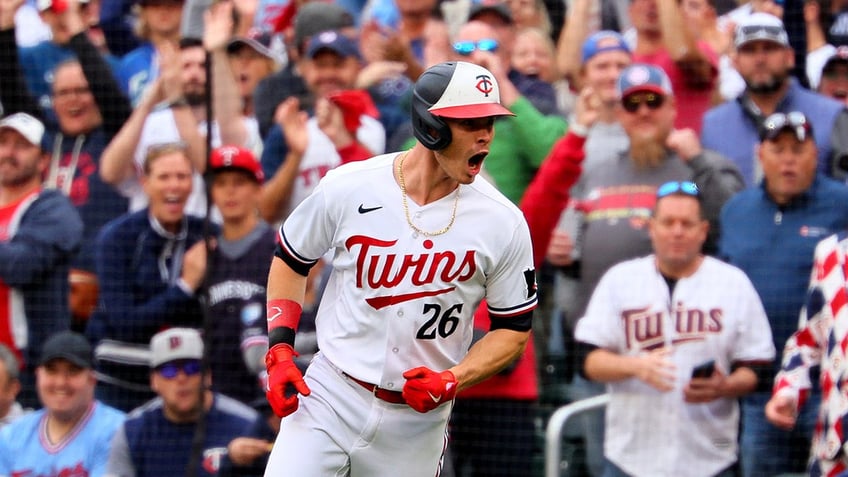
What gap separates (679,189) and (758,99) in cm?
101

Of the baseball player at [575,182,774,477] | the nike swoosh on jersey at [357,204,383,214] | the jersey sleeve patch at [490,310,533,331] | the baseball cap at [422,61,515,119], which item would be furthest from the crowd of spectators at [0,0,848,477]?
the baseball cap at [422,61,515,119]

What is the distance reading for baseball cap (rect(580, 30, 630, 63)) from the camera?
26.5ft

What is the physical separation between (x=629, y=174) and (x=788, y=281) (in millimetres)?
964

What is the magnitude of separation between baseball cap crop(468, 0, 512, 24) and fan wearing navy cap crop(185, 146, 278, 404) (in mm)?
1562

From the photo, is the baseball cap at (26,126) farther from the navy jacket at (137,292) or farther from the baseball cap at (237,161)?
the baseball cap at (237,161)

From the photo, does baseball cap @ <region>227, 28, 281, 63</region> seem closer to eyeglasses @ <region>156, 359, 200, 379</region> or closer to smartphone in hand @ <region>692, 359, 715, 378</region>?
eyeglasses @ <region>156, 359, 200, 379</region>

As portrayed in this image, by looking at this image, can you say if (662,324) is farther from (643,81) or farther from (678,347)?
(643,81)

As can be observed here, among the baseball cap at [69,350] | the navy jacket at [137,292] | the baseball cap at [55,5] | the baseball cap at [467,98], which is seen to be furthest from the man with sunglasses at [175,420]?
the baseball cap at [467,98]

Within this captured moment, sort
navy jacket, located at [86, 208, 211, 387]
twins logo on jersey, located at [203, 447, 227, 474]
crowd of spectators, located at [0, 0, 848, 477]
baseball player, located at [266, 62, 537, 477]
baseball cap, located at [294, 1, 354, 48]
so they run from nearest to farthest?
baseball player, located at [266, 62, 537, 477]
crowd of spectators, located at [0, 0, 848, 477]
twins logo on jersey, located at [203, 447, 227, 474]
navy jacket, located at [86, 208, 211, 387]
baseball cap, located at [294, 1, 354, 48]

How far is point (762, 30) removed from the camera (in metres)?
7.73

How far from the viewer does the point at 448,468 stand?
715 centimetres

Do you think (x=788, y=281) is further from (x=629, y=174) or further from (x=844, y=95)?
(x=844, y=95)

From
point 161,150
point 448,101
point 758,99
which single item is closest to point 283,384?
point 448,101

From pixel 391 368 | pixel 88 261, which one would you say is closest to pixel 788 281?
pixel 391 368
